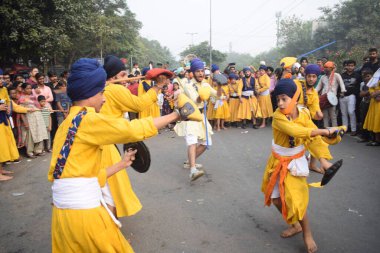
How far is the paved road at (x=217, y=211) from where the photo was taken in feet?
11.6

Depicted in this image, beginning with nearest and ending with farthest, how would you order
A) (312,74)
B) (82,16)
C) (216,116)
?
(312,74), (216,116), (82,16)

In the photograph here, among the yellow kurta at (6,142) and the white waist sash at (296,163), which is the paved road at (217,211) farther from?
the white waist sash at (296,163)

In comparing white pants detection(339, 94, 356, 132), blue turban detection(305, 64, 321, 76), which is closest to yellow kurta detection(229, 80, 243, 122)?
white pants detection(339, 94, 356, 132)

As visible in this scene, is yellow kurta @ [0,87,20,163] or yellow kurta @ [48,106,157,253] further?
yellow kurta @ [0,87,20,163]

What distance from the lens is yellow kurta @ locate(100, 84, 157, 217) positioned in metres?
3.26

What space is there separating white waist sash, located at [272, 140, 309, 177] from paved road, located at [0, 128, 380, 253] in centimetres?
83

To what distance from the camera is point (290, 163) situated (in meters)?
3.31

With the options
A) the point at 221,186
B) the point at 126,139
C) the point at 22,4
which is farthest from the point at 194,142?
the point at 22,4

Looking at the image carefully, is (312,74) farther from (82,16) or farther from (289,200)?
(82,16)

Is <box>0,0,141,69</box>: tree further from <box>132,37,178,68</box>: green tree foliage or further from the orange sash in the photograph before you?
<box>132,37,178,68</box>: green tree foliage

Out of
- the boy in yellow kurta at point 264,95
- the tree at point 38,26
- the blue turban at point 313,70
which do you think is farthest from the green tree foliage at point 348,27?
the blue turban at point 313,70

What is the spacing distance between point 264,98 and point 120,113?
8.47 m

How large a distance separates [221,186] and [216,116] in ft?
18.8

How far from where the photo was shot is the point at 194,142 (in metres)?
5.52
